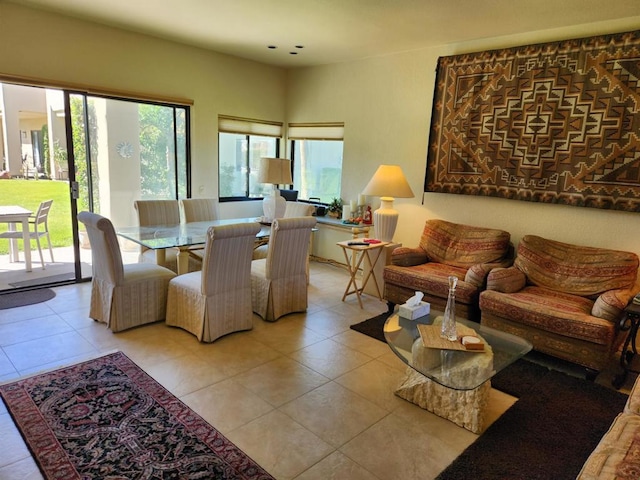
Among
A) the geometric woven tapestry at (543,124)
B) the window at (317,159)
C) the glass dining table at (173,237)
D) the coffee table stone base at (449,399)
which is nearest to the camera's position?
the coffee table stone base at (449,399)

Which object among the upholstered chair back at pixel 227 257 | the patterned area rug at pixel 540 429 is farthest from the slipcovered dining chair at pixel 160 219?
the patterned area rug at pixel 540 429

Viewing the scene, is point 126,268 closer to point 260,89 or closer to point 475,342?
point 475,342

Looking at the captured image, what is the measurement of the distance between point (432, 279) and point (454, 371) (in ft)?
5.57

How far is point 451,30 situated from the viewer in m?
4.11

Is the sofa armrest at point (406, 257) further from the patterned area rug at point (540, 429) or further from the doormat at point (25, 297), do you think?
the doormat at point (25, 297)

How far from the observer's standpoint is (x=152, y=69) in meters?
4.96

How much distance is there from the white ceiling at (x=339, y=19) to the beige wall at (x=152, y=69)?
7.0 inches

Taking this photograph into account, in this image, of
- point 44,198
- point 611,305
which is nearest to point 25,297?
point 44,198

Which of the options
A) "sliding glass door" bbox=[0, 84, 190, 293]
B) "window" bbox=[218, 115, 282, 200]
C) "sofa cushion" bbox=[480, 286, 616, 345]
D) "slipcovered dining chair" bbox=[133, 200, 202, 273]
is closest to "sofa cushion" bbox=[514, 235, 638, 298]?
"sofa cushion" bbox=[480, 286, 616, 345]

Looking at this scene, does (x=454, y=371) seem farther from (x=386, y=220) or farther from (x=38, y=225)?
(x=38, y=225)

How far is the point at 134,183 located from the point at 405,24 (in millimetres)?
3630

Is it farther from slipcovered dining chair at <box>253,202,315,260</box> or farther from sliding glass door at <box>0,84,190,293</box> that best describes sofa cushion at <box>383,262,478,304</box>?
sliding glass door at <box>0,84,190,293</box>

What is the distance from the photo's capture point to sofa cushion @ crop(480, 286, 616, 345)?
2926mm

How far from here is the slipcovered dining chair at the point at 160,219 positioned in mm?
4406
